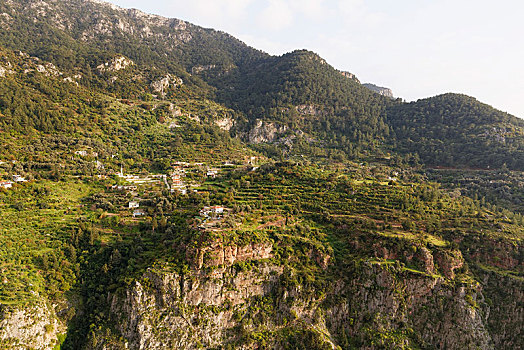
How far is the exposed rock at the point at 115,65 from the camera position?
14250 cm

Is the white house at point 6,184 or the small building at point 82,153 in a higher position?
the small building at point 82,153

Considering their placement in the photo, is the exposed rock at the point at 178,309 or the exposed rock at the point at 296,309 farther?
the exposed rock at the point at 296,309

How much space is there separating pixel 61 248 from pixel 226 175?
45454mm

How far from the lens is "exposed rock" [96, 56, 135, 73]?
142500 mm

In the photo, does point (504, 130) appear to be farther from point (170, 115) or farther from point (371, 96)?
point (170, 115)

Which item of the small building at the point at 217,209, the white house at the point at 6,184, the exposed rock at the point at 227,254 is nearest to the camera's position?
the exposed rock at the point at 227,254

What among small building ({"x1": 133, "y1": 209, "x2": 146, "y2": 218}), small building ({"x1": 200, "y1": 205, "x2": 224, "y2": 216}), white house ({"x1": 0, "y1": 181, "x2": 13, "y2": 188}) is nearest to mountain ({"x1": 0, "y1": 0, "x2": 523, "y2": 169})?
small building ({"x1": 200, "y1": 205, "x2": 224, "y2": 216})

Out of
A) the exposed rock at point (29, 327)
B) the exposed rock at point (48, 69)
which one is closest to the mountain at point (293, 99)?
the exposed rock at point (48, 69)

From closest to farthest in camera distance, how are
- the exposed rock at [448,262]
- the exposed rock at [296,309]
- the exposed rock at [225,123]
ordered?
the exposed rock at [296,309] < the exposed rock at [448,262] < the exposed rock at [225,123]

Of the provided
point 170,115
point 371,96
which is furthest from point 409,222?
point 371,96

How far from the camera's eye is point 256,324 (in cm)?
4272

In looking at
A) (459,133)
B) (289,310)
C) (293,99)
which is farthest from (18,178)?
(459,133)

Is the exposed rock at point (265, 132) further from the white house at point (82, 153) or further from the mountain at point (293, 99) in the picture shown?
the white house at point (82, 153)

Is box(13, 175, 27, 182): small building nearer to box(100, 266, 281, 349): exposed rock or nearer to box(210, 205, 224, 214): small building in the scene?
box(100, 266, 281, 349): exposed rock
